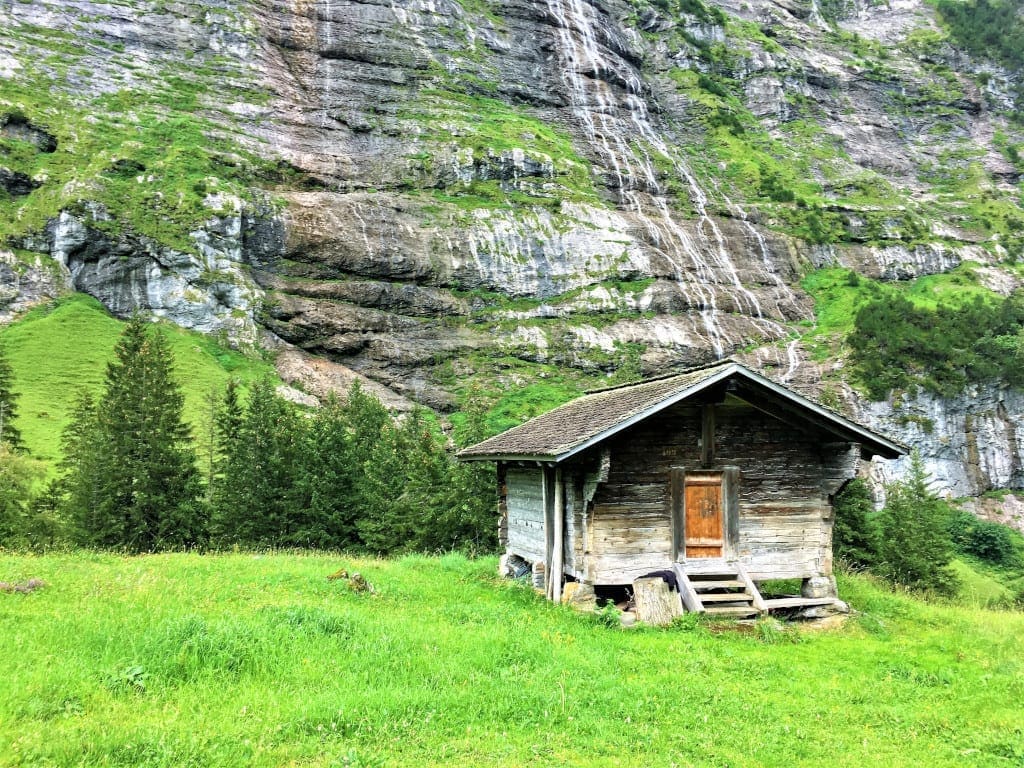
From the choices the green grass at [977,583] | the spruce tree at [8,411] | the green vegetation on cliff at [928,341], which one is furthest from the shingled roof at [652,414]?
the green vegetation on cliff at [928,341]

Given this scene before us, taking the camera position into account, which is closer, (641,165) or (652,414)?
(652,414)

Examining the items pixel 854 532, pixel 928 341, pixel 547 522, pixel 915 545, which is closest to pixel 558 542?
pixel 547 522

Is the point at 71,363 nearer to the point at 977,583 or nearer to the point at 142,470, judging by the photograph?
the point at 142,470

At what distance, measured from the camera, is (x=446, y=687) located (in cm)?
778

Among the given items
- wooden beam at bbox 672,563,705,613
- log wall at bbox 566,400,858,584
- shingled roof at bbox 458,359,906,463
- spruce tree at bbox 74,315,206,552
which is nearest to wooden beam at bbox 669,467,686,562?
log wall at bbox 566,400,858,584

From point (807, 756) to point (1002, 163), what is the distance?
11890 cm

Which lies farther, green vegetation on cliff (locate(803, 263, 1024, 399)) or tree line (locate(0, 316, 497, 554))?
green vegetation on cliff (locate(803, 263, 1024, 399))

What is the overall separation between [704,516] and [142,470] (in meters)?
23.6

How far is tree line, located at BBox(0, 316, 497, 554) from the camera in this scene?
1072 inches

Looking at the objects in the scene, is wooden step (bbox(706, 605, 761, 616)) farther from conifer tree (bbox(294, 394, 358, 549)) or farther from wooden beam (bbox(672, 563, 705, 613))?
conifer tree (bbox(294, 394, 358, 549))

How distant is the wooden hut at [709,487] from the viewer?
43.2 ft

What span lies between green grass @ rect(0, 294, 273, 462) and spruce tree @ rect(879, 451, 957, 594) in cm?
3541

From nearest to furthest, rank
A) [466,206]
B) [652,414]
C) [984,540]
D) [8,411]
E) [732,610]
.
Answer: [732,610], [652,414], [8,411], [984,540], [466,206]

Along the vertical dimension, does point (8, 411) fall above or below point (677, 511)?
above
